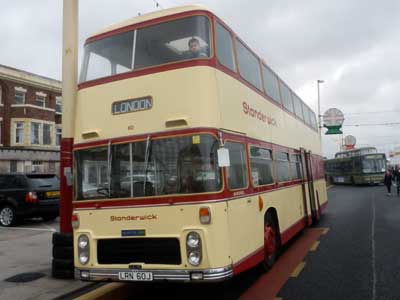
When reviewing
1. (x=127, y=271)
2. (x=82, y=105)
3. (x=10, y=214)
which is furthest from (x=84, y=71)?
(x=10, y=214)

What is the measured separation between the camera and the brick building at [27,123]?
3509cm

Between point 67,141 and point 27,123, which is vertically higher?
point 27,123

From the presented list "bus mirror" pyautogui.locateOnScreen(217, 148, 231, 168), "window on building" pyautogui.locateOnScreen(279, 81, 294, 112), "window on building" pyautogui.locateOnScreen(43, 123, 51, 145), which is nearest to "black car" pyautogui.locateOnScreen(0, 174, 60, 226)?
"window on building" pyautogui.locateOnScreen(279, 81, 294, 112)

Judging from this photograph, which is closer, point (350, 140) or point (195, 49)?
point (195, 49)

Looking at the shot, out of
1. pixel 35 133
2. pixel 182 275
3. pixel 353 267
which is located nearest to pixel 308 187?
pixel 353 267

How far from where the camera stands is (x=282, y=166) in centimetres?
959

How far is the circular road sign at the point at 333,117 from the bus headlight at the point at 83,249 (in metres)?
34.2

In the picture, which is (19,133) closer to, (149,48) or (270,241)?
(270,241)

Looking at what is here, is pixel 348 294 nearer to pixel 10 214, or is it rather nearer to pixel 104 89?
pixel 104 89

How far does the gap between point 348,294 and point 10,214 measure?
40.7 feet

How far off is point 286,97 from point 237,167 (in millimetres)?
5476

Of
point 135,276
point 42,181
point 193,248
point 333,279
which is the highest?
point 42,181

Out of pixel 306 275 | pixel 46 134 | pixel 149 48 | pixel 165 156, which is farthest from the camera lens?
pixel 46 134

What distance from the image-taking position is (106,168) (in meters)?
6.13
